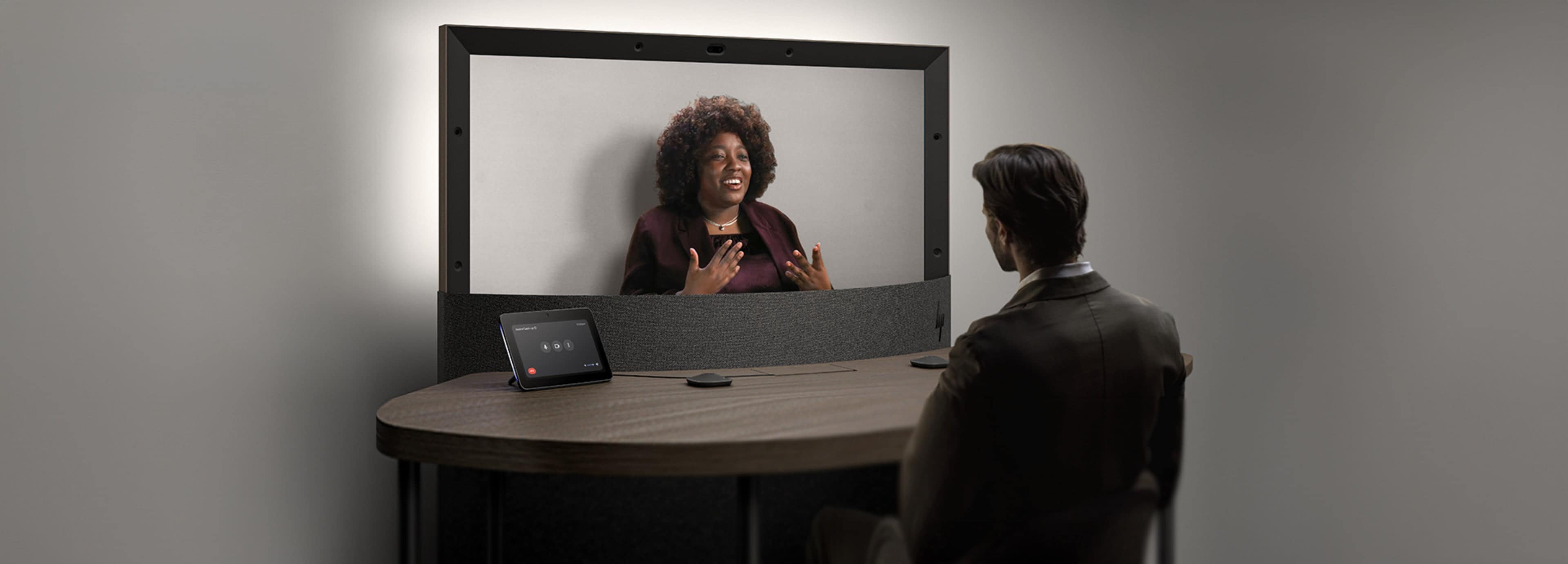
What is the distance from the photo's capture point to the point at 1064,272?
37.4 inches

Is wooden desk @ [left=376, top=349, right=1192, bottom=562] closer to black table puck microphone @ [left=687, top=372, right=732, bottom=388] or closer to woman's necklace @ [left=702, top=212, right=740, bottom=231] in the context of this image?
black table puck microphone @ [left=687, top=372, right=732, bottom=388]

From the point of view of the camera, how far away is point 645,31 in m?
2.09

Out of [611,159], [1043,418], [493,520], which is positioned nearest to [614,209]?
[611,159]

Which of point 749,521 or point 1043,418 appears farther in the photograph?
point 749,521

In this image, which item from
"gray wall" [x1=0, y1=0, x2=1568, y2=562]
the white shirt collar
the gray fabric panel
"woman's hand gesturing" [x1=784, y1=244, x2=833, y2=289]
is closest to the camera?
the white shirt collar

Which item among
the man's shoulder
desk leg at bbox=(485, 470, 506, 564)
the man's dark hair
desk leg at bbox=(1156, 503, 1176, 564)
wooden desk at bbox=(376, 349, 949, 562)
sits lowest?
desk leg at bbox=(485, 470, 506, 564)

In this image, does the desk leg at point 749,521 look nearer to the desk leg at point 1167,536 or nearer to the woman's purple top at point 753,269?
the desk leg at point 1167,536

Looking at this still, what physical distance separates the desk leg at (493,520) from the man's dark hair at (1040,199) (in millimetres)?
1003

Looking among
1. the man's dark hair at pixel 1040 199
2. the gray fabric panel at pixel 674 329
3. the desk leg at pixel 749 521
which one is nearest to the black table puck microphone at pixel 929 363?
the gray fabric panel at pixel 674 329

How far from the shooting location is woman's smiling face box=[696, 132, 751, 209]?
6.19 ft

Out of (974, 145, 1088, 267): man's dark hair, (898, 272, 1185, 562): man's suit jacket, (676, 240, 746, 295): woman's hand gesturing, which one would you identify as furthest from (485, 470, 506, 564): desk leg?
(974, 145, 1088, 267): man's dark hair

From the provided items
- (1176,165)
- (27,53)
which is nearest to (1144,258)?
(1176,165)

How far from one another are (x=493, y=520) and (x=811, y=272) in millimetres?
733

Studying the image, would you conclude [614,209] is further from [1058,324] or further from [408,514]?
[1058,324]
